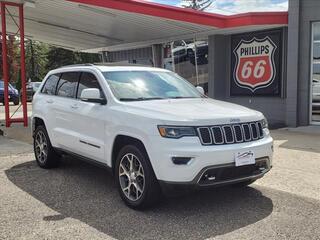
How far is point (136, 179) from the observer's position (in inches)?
216

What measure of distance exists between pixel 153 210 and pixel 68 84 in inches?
115

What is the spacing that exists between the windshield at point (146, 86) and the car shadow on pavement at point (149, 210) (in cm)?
137

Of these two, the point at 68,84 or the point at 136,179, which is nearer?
the point at 136,179

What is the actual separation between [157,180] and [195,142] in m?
0.62

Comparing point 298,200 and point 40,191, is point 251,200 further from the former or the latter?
point 40,191

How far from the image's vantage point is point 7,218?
5.31 m

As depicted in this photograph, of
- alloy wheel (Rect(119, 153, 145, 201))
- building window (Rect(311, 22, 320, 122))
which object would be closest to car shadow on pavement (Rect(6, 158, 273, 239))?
alloy wheel (Rect(119, 153, 145, 201))

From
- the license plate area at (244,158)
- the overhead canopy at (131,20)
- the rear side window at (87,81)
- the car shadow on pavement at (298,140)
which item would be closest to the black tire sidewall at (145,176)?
the license plate area at (244,158)

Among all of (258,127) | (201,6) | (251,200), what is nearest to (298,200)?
(251,200)

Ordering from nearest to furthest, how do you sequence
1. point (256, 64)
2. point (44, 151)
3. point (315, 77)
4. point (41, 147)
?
point (44, 151) < point (41, 147) < point (315, 77) < point (256, 64)

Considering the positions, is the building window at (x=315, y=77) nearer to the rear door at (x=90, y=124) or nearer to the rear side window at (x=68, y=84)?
the rear side window at (x=68, y=84)

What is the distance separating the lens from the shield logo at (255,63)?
14906mm

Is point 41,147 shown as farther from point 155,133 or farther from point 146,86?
point 155,133

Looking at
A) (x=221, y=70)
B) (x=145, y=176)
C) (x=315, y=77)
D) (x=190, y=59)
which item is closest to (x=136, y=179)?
(x=145, y=176)
